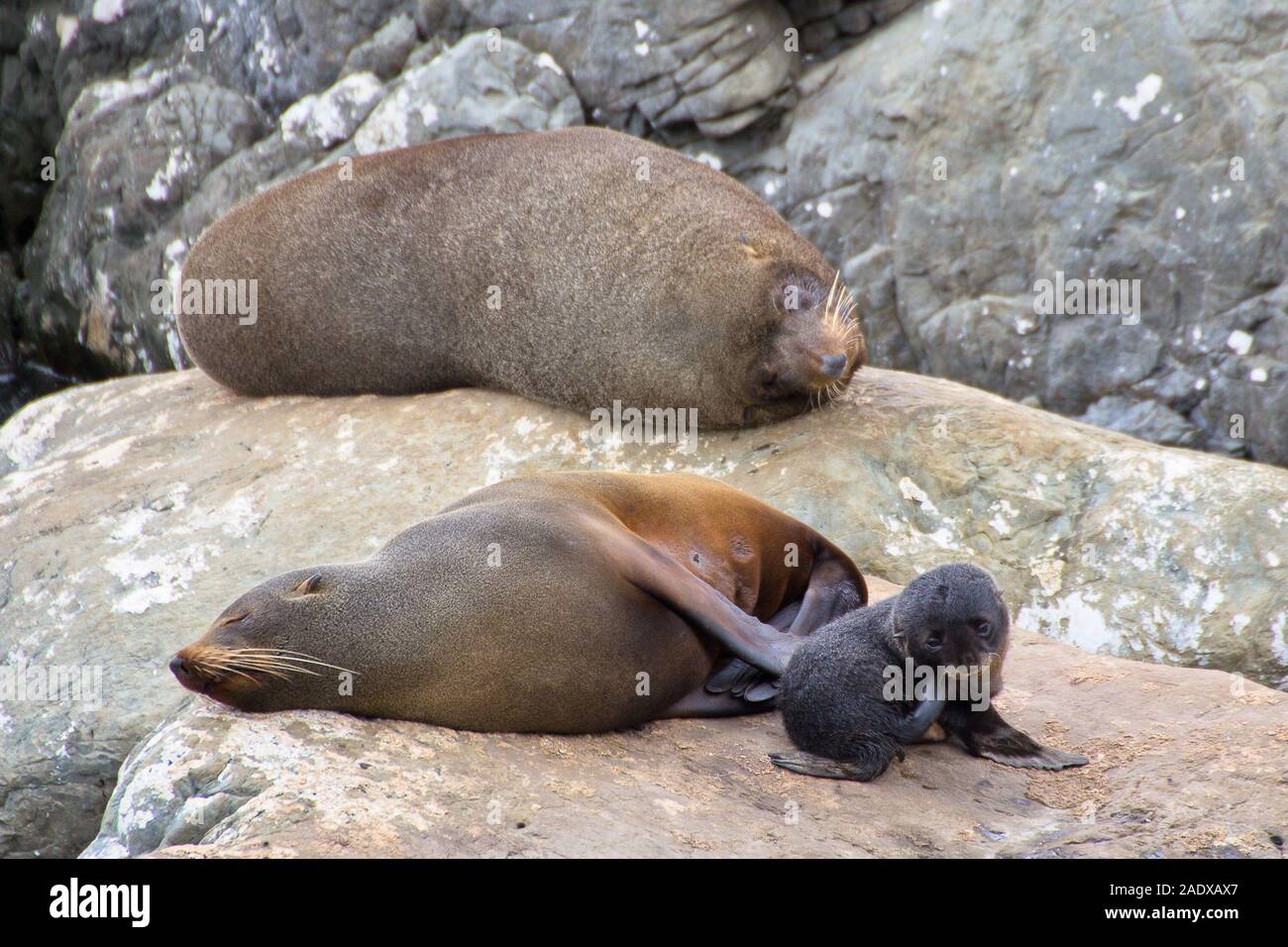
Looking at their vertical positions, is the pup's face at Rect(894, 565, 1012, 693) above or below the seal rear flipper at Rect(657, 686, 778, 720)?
above

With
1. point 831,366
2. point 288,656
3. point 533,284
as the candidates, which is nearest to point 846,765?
point 288,656

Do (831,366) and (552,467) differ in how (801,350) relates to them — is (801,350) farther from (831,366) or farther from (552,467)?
(552,467)

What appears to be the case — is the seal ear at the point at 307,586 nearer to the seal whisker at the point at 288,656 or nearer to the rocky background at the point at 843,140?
the seal whisker at the point at 288,656

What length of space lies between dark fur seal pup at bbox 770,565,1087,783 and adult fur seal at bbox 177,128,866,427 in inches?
99.1

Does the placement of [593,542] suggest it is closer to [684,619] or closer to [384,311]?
[684,619]

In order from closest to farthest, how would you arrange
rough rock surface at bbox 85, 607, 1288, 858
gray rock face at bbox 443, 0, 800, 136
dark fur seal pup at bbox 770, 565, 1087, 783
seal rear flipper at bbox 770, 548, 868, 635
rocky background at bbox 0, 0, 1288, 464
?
rough rock surface at bbox 85, 607, 1288, 858
dark fur seal pup at bbox 770, 565, 1087, 783
seal rear flipper at bbox 770, 548, 868, 635
rocky background at bbox 0, 0, 1288, 464
gray rock face at bbox 443, 0, 800, 136

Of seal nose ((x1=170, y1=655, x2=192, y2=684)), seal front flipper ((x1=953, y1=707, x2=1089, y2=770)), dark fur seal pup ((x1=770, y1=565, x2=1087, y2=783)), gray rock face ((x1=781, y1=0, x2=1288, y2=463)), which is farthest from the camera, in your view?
gray rock face ((x1=781, y1=0, x2=1288, y2=463))

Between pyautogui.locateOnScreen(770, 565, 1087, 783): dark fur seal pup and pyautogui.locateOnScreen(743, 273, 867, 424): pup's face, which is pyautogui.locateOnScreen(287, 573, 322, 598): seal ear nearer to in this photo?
pyautogui.locateOnScreen(770, 565, 1087, 783): dark fur seal pup

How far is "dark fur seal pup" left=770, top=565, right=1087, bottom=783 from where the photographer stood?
3.87m

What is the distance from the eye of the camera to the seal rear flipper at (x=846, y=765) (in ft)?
12.7

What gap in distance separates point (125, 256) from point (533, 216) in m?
5.00

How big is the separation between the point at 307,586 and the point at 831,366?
299 centimetres

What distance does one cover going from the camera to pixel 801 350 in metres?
6.43

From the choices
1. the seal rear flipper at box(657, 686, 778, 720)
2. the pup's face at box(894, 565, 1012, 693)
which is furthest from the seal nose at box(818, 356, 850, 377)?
the pup's face at box(894, 565, 1012, 693)
